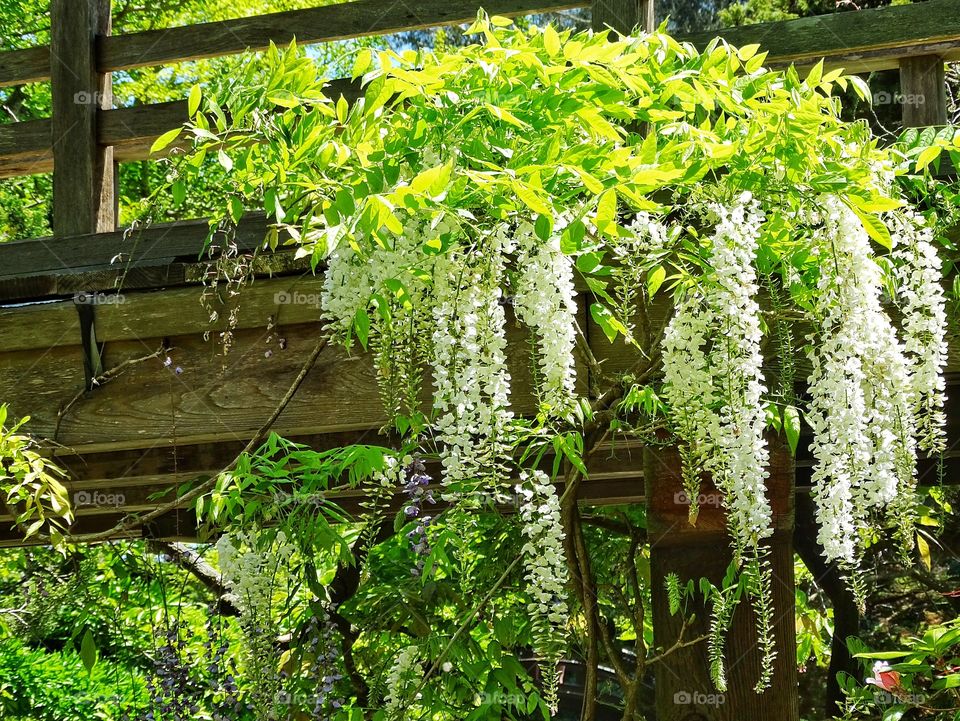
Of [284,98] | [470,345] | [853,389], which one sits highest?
[284,98]

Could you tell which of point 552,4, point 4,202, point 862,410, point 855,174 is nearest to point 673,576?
point 862,410

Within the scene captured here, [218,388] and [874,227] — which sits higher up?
[874,227]

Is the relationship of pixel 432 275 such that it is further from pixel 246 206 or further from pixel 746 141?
pixel 246 206

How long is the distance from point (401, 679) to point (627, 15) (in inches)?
71.8

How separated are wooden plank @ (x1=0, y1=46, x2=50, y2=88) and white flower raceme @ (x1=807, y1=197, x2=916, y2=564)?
2.51 meters

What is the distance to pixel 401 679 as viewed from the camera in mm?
2781

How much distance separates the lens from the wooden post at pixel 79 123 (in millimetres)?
2945

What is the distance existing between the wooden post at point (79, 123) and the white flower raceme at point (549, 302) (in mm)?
1584

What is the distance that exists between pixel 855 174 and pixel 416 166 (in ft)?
2.52

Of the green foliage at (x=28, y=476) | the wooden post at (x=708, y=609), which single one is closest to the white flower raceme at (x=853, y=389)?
the wooden post at (x=708, y=609)

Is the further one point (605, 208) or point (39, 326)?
point (39, 326)

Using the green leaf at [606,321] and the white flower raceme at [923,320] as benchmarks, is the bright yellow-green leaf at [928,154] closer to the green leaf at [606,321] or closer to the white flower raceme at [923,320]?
the white flower raceme at [923,320]

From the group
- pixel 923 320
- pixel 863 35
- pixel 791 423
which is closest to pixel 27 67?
pixel 863 35

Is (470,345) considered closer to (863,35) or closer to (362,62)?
(362,62)
